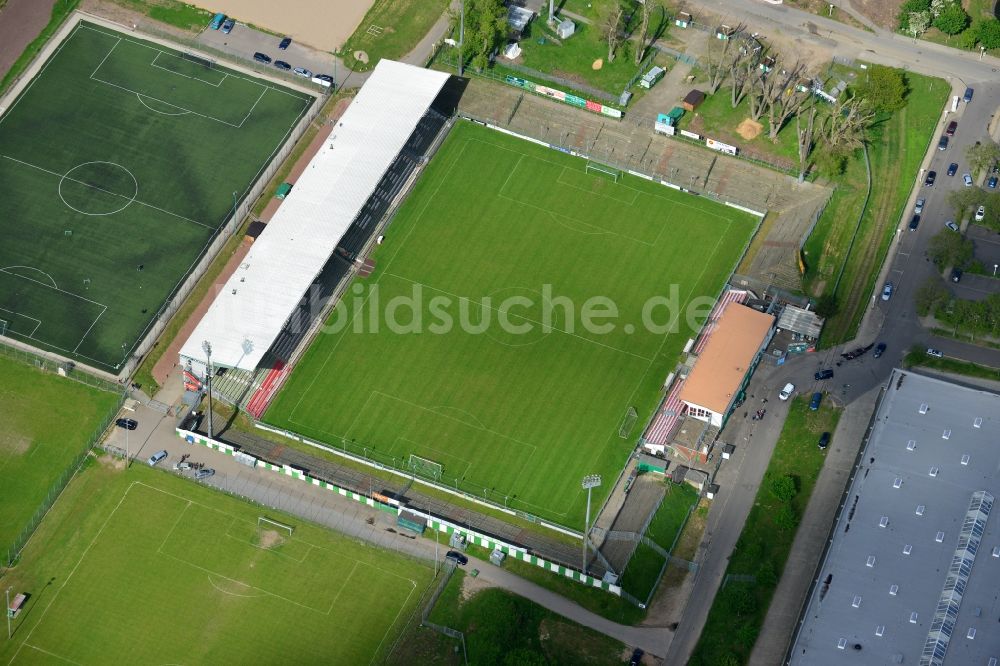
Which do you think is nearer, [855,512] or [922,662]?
[922,662]

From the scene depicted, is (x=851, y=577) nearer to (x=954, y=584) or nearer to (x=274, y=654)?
(x=954, y=584)

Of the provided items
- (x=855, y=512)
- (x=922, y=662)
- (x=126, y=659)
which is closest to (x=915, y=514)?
(x=855, y=512)

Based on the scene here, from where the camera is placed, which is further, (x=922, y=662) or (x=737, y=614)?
(x=737, y=614)

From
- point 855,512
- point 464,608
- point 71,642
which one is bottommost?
point 71,642

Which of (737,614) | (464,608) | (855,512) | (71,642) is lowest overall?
(71,642)

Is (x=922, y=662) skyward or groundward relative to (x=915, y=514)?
groundward

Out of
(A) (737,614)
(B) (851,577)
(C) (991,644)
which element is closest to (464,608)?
(A) (737,614)

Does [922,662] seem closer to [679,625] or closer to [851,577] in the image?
[851,577]

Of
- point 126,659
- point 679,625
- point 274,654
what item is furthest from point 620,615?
point 126,659

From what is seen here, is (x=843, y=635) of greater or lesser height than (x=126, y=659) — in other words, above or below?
above
